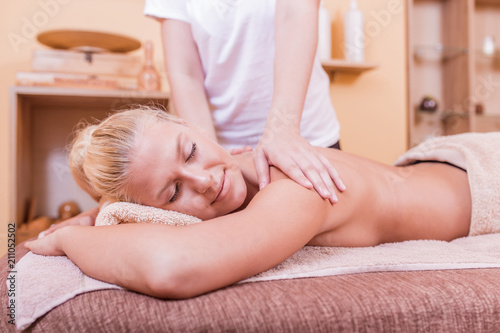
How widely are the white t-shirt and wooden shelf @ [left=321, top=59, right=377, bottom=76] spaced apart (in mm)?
1094

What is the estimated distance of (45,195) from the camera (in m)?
2.34

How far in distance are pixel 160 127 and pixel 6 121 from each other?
165 centimetres

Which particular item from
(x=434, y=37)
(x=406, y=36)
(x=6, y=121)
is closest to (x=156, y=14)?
(x=6, y=121)

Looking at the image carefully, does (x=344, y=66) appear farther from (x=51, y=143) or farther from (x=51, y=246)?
(x=51, y=246)

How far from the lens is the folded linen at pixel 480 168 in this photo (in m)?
1.11

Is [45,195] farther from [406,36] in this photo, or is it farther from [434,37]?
[434,37]

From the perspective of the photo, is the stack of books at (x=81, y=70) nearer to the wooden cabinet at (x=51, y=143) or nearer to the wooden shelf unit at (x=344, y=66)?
the wooden cabinet at (x=51, y=143)

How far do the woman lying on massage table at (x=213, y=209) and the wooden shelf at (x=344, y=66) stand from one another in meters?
1.31

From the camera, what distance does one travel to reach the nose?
0.90m

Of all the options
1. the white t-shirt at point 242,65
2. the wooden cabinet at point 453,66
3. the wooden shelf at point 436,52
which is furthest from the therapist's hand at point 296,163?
the wooden shelf at point 436,52

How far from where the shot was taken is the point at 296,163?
0.89 meters

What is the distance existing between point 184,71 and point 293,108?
499 mm

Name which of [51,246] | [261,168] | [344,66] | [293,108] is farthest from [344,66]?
[51,246]

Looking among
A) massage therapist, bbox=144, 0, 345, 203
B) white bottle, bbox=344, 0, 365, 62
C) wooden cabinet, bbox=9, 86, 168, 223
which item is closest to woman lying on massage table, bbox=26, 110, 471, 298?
massage therapist, bbox=144, 0, 345, 203
